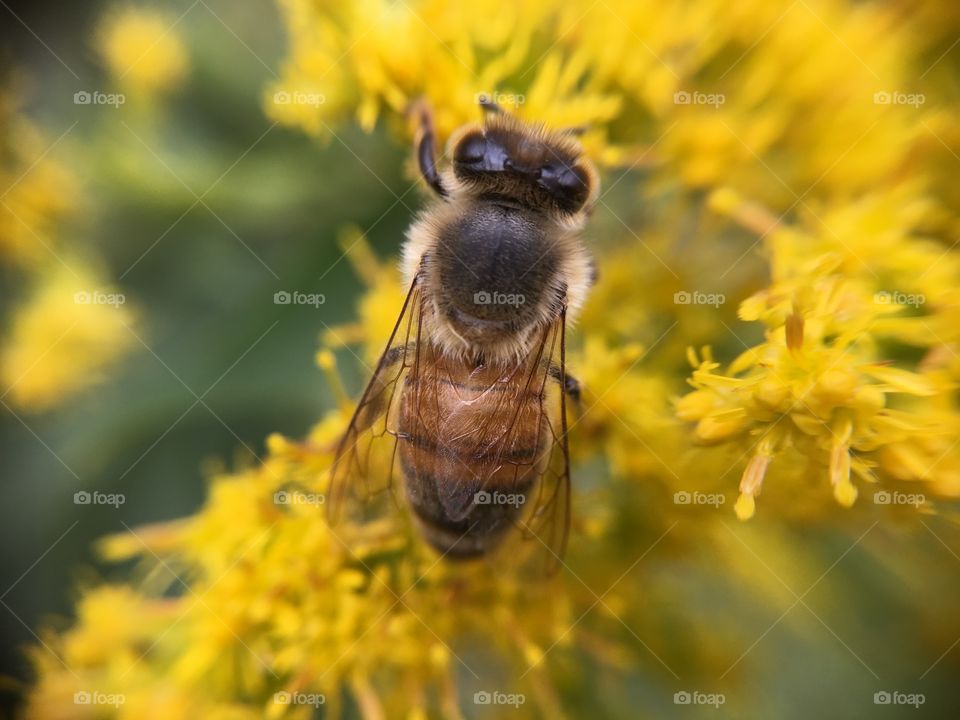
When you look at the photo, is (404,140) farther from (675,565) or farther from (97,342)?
(97,342)

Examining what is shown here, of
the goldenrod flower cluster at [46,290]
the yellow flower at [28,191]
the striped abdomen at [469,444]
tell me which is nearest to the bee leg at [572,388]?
the striped abdomen at [469,444]

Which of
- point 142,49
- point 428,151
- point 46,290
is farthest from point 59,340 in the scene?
point 428,151

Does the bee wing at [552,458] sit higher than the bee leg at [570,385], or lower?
lower

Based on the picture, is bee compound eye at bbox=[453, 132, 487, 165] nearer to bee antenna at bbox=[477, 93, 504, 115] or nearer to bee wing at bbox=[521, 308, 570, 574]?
bee antenna at bbox=[477, 93, 504, 115]

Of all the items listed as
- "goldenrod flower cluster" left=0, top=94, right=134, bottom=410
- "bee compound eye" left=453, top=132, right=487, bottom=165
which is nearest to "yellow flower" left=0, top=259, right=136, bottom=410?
"goldenrod flower cluster" left=0, top=94, right=134, bottom=410

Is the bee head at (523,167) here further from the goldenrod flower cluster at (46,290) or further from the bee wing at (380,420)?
the goldenrod flower cluster at (46,290)

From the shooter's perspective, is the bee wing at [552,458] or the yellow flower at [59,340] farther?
the yellow flower at [59,340]

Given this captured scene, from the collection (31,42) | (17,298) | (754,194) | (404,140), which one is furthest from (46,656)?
(754,194)
